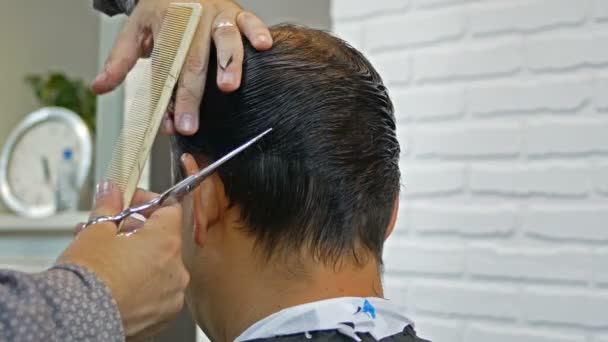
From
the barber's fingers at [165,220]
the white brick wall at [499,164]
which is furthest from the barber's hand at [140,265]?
the white brick wall at [499,164]

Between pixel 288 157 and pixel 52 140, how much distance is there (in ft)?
7.46

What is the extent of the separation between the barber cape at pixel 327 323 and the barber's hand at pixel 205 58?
259 mm

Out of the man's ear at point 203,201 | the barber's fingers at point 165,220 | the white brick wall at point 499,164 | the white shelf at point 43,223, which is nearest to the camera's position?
the barber's fingers at point 165,220

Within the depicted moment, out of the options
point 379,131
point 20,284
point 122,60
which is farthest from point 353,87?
point 20,284

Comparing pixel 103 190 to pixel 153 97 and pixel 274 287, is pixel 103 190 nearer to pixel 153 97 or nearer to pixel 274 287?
pixel 153 97

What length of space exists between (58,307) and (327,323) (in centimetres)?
37

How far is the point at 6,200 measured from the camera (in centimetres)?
312

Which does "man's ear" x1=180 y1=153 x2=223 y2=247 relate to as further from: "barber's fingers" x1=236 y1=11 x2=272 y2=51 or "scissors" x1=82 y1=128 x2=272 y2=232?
"barber's fingers" x1=236 y1=11 x2=272 y2=51

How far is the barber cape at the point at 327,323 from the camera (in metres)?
1.00

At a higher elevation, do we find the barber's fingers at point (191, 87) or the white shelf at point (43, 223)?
the barber's fingers at point (191, 87)

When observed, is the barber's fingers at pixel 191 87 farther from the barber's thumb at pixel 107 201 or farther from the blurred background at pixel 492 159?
the blurred background at pixel 492 159

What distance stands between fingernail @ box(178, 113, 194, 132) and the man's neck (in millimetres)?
184

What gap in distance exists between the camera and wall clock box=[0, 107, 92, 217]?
3016mm

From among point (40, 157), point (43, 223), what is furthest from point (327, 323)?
point (40, 157)
